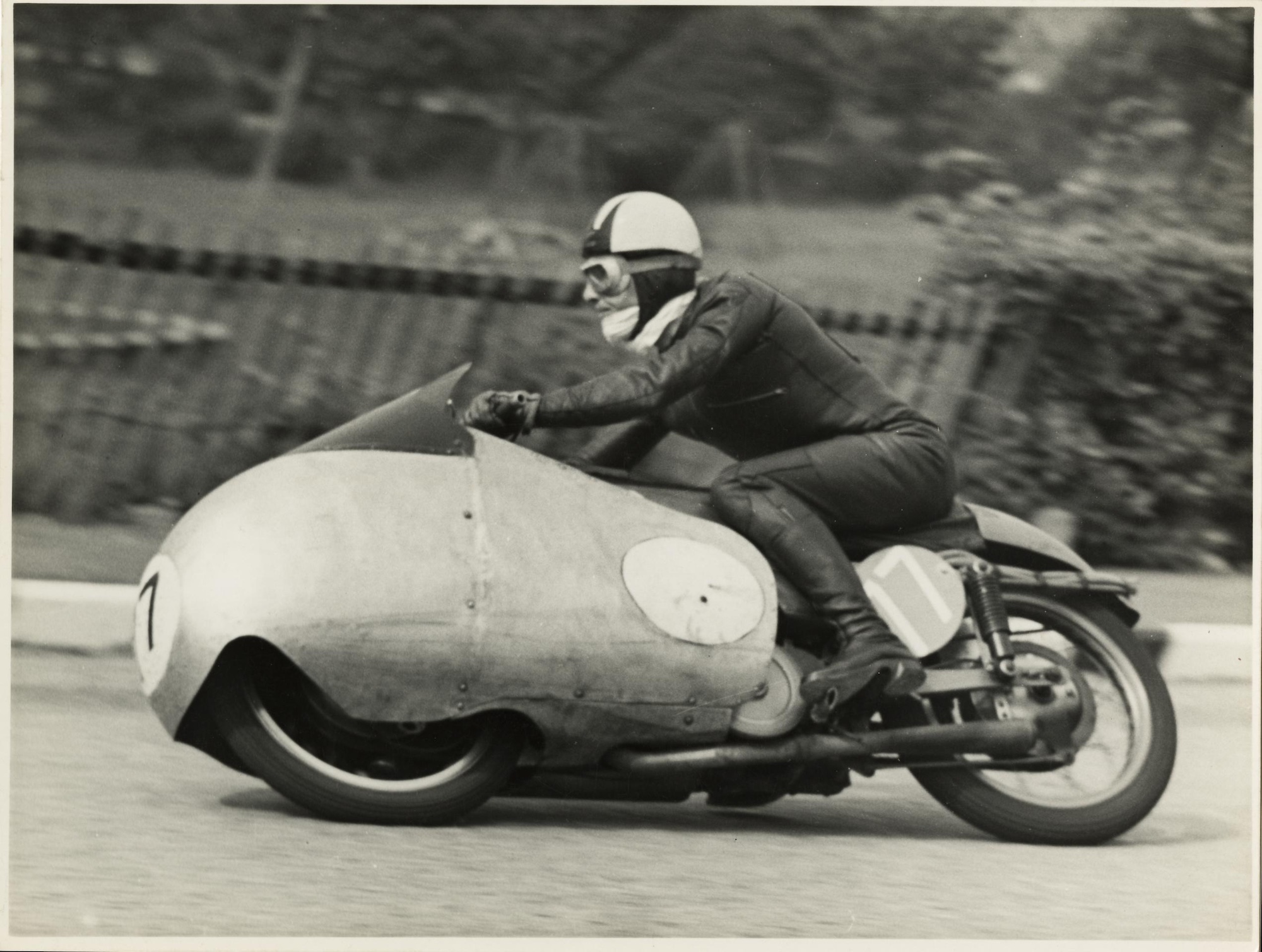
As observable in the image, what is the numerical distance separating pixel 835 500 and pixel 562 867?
1.23 m

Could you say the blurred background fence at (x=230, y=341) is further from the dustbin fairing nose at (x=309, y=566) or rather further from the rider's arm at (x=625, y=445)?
the dustbin fairing nose at (x=309, y=566)

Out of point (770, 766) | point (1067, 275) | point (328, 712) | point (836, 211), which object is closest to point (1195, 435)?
point (1067, 275)

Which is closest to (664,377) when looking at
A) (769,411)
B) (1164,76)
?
(769,411)

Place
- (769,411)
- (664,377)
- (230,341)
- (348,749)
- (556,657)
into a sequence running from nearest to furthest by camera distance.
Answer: (556,657), (348,749), (664,377), (769,411), (230,341)

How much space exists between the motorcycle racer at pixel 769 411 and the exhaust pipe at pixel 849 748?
5.2 inches

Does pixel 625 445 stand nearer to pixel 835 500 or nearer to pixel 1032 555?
pixel 835 500

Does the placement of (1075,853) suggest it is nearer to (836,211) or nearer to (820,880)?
(820,880)

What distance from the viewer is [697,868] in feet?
16.0

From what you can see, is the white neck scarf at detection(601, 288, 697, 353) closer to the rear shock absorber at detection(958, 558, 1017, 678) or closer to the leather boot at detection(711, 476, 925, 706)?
the leather boot at detection(711, 476, 925, 706)

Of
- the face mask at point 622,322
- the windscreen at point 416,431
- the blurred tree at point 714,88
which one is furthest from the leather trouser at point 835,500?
the blurred tree at point 714,88

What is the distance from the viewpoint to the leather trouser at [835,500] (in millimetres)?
5082

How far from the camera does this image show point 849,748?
5020mm

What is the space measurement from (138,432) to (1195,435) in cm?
475

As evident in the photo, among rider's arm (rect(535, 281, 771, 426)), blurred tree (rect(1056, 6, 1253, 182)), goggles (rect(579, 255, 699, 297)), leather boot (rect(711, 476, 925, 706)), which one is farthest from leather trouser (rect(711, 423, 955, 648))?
blurred tree (rect(1056, 6, 1253, 182))
